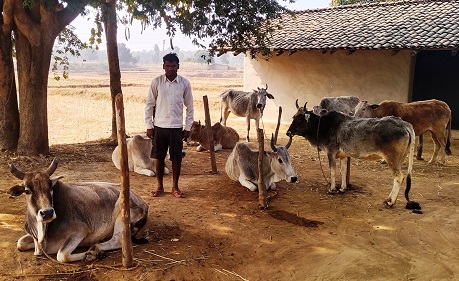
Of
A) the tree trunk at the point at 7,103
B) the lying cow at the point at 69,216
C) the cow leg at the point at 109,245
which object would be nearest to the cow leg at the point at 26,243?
the lying cow at the point at 69,216

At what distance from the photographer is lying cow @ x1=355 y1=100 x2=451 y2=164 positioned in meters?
9.02

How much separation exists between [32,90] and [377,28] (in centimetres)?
1065

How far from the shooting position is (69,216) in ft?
14.4

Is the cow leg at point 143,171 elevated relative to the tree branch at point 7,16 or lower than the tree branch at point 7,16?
lower

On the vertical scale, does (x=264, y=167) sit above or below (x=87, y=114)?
above

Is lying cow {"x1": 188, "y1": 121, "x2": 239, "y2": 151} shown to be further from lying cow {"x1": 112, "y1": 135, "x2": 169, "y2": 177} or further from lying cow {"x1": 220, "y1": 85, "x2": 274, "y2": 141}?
lying cow {"x1": 112, "y1": 135, "x2": 169, "y2": 177}

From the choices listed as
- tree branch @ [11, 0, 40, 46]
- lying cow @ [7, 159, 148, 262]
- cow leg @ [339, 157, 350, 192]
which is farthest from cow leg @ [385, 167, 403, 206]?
tree branch @ [11, 0, 40, 46]

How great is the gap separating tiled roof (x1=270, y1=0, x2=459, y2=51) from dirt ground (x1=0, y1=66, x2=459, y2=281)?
5.09m

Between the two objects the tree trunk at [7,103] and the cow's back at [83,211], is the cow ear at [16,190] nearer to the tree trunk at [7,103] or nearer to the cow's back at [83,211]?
the cow's back at [83,211]

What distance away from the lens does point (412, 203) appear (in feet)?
20.2

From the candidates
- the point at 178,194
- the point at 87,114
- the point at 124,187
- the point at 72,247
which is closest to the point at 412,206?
the point at 178,194

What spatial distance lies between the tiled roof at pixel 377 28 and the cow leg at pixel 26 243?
867 centimetres

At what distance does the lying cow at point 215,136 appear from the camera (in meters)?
10.9

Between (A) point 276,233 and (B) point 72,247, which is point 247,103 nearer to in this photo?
(A) point 276,233
